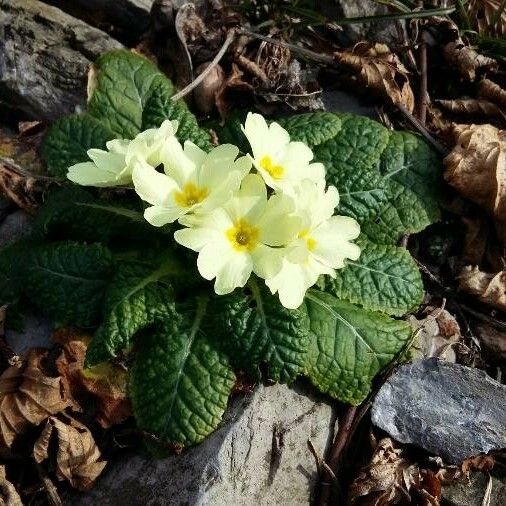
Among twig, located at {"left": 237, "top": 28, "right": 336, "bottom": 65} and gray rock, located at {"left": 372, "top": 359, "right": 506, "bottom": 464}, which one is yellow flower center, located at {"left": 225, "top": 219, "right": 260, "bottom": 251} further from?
twig, located at {"left": 237, "top": 28, "right": 336, "bottom": 65}

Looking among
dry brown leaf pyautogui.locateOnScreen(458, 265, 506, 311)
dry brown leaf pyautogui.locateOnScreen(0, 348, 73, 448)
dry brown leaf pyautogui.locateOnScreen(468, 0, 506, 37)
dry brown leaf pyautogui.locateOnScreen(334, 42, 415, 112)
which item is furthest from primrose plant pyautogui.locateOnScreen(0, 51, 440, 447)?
dry brown leaf pyautogui.locateOnScreen(468, 0, 506, 37)

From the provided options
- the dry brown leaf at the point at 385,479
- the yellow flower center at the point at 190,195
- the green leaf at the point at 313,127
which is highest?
the yellow flower center at the point at 190,195

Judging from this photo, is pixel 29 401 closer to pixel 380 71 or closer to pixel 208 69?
pixel 208 69

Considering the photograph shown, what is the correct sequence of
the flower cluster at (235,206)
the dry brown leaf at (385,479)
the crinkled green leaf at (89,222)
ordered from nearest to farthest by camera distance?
the flower cluster at (235,206)
the dry brown leaf at (385,479)
the crinkled green leaf at (89,222)

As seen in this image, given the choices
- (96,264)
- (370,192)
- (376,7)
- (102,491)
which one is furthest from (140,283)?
(376,7)

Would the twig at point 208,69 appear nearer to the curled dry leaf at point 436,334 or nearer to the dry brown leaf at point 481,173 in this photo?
the dry brown leaf at point 481,173

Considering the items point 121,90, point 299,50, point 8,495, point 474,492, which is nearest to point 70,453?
point 8,495

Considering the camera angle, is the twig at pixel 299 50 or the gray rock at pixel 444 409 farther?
the twig at pixel 299 50

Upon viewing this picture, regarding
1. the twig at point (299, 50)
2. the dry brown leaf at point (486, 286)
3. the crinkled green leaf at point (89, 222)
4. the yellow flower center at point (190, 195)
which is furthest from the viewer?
the twig at point (299, 50)

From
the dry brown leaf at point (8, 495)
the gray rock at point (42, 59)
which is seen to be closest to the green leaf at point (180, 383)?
the dry brown leaf at point (8, 495)
